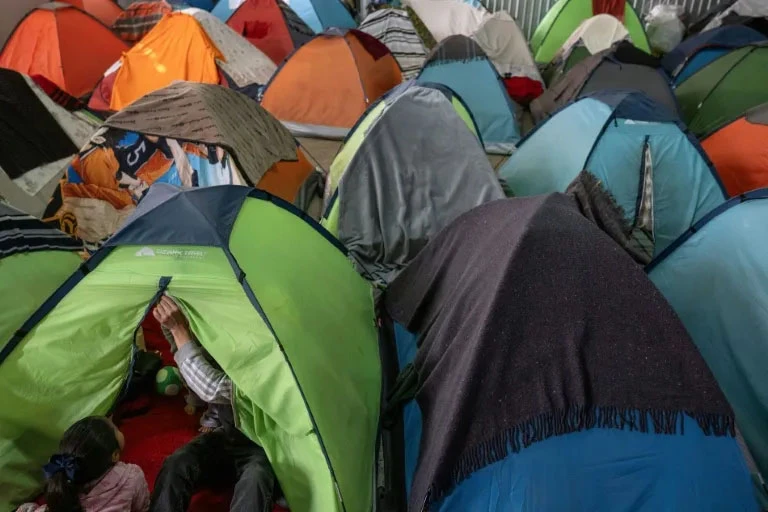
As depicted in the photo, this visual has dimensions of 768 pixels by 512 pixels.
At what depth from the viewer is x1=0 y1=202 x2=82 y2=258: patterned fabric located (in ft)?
5.47

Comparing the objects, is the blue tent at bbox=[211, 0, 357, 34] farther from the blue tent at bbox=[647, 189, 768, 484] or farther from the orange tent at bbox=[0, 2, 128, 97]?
the blue tent at bbox=[647, 189, 768, 484]

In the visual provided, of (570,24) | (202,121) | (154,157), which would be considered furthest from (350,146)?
(570,24)

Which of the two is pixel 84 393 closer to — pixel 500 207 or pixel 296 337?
pixel 296 337

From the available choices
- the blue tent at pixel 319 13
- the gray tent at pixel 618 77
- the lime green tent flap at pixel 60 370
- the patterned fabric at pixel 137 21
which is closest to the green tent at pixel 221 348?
the lime green tent flap at pixel 60 370

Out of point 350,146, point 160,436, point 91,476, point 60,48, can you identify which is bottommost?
point 160,436

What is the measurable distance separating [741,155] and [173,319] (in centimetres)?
230

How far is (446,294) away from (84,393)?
0.95 metres

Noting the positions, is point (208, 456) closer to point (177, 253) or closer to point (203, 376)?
point (203, 376)

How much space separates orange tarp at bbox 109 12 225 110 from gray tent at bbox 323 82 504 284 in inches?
58.6

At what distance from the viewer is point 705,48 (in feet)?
12.5

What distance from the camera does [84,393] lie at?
1.54 m

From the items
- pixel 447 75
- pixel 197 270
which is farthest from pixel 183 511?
pixel 447 75

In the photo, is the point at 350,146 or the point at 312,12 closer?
the point at 350,146

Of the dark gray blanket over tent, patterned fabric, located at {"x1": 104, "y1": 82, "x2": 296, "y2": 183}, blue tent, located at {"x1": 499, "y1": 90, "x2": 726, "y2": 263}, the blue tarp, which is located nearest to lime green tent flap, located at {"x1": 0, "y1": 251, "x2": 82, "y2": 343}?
patterned fabric, located at {"x1": 104, "y1": 82, "x2": 296, "y2": 183}
